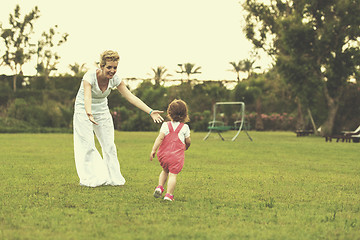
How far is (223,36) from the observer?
32.9 meters

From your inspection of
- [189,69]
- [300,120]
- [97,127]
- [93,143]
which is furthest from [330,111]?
[189,69]

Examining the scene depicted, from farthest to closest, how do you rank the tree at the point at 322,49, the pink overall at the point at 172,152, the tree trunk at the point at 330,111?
the tree trunk at the point at 330,111 → the tree at the point at 322,49 → the pink overall at the point at 172,152

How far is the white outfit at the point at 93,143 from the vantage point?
21.3 feet

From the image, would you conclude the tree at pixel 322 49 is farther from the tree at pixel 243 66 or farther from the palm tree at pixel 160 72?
the tree at pixel 243 66

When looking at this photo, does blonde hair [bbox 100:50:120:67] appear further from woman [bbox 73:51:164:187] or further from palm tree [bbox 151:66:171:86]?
palm tree [bbox 151:66:171:86]

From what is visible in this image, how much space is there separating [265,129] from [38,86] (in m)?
16.8

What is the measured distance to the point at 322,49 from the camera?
85.0 ft

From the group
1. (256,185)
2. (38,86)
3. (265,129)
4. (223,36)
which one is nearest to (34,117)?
(38,86)

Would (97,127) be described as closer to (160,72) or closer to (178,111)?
(178,111)

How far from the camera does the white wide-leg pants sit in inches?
256

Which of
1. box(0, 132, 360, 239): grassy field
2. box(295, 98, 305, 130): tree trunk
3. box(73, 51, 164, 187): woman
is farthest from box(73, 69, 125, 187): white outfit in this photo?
box(295, 98, 305, 130): tree trunk

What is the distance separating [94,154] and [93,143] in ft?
0.53

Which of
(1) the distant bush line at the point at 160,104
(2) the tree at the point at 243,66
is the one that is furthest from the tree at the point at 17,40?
(2) the tree at the point at 243,66

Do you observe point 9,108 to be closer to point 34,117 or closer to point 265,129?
point 34,117
